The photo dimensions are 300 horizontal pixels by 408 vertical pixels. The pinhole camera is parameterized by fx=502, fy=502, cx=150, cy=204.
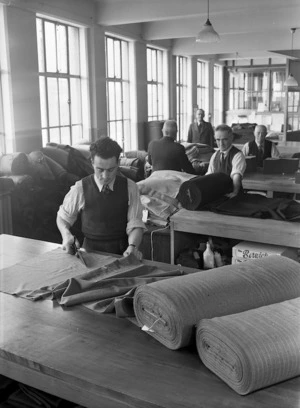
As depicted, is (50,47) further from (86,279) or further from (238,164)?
(86,279)

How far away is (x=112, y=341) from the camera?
1.53 m

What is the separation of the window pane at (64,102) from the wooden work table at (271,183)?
397cm

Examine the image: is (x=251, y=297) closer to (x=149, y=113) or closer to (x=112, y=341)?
(x=112, y=341)

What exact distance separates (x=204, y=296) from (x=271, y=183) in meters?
3.42

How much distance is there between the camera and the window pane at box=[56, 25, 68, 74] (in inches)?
307

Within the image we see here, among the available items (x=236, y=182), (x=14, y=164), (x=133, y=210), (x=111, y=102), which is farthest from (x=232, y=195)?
(x=111, y=102)

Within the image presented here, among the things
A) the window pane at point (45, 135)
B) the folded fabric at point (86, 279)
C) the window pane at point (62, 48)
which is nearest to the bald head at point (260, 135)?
the window pane at point (45, 135)

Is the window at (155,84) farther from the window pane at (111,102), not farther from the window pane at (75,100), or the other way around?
the window pane at (75,100)

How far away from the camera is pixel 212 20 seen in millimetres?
9266

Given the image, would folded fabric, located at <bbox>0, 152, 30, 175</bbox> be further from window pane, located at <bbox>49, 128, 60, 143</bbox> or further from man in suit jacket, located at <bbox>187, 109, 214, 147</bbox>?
man in suit jacket, located at <bbox>187, 109, 214, 147</bbox>

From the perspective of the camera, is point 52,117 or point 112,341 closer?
point 112,341

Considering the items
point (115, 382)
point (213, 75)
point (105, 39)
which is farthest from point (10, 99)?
point (213, 75)

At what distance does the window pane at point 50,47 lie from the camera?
7.46 m

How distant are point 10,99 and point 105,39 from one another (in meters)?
3.04
